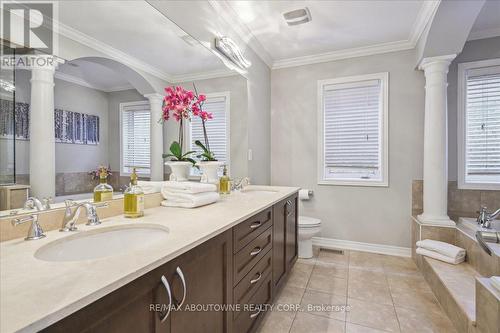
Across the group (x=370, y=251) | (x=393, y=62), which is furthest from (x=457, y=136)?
(x=370, y=251)

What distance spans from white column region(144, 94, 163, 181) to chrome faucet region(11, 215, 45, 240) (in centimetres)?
68

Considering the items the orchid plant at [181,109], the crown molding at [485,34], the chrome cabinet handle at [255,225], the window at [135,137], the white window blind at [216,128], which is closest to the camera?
the window at [135,137]

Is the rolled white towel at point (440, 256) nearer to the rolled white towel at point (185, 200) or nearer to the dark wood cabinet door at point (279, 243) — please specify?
the dark wood cabinet door at point (279, 243)

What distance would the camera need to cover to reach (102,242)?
1.05 metres

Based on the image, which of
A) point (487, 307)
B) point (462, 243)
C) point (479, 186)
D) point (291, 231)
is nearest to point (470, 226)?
point (462, 243)

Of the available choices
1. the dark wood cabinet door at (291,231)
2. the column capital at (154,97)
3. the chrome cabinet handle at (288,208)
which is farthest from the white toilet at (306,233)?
the column capital at (154,97)

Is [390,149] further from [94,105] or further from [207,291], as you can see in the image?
[94,105]

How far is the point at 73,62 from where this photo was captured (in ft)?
3.54

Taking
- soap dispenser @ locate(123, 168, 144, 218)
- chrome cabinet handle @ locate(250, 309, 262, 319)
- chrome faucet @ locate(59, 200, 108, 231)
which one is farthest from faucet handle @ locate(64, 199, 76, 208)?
chrome cabinet handle @ locate(250, 309, 262, 319)

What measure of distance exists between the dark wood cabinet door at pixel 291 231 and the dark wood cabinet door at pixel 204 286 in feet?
3.49

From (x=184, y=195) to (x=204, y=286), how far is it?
0.62 metres

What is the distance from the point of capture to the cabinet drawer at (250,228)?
1267 mm

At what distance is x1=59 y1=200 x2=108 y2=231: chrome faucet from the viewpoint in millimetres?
1004

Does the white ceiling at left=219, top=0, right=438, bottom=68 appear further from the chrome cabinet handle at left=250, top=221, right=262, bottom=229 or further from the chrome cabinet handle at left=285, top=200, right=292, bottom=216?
the chrome cabinet handle at left=250, top=221, right=262, bottom=229
